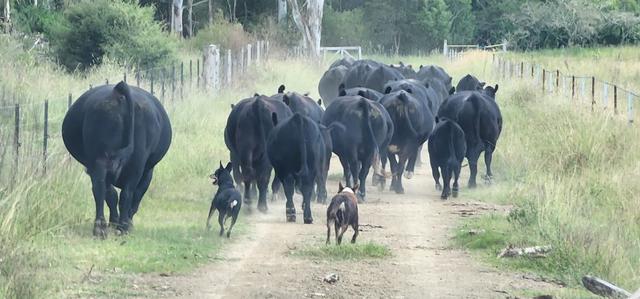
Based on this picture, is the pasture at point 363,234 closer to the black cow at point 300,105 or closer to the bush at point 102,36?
the black cow at point 300,105

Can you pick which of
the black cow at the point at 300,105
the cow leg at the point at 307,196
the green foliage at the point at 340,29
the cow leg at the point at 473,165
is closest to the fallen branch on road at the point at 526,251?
the cow leg at the point at 307,196

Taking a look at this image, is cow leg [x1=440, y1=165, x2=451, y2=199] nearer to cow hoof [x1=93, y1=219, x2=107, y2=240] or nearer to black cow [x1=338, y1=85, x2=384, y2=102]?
black cow [x1=338, y1=85, x2=384, y2=102]

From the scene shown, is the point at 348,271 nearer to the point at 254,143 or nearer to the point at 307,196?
the point at 307,196

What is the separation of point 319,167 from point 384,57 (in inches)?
2135

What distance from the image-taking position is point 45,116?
1555cm

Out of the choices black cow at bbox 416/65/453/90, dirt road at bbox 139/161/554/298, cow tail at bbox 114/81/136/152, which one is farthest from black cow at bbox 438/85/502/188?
black cow at bbox 416/65/453/90

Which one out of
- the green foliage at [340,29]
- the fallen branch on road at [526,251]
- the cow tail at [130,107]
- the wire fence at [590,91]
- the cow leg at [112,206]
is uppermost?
the cow tail at [130,107]

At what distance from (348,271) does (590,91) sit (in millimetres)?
22971

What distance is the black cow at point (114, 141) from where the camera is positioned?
1386cm

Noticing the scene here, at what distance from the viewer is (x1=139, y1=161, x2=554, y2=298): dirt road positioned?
11.4 meters

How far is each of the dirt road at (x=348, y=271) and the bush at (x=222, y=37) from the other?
99.2ft

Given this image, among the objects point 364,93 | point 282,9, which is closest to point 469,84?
point 364,93

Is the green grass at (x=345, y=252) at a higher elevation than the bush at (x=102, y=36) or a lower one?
lower

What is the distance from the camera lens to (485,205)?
60.4 feet
